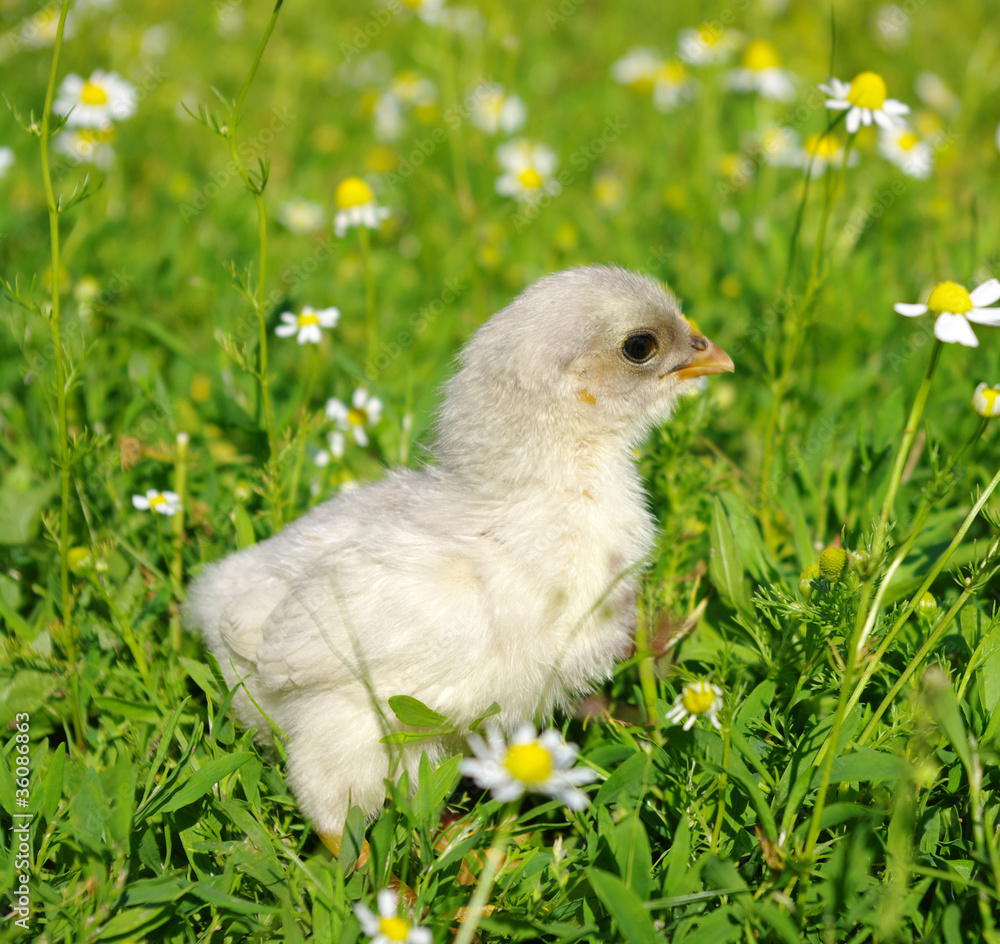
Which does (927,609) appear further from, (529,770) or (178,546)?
(178,546)

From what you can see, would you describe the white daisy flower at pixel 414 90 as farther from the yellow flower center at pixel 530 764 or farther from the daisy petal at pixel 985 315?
the yellow flower center at pixel 530 764

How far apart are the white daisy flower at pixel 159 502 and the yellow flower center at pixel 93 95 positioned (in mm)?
1700

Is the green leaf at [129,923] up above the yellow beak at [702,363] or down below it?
below

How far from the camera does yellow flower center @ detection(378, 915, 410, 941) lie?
1.81 metres

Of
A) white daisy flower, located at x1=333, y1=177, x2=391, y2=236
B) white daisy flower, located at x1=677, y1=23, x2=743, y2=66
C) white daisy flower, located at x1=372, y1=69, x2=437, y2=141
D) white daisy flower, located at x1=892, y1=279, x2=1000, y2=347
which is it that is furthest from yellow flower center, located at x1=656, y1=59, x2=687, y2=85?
white daisy flower, located at x1=892, y1=279, x2=1000, y2=347

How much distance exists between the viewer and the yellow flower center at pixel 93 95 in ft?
12.3

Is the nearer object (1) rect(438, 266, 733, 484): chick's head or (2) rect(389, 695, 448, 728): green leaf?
(2) rect(389, 695, 448, 728): green leaf

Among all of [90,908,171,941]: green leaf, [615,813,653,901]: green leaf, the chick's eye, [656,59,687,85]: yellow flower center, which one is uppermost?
[656,59,687,85]: yellow flower center

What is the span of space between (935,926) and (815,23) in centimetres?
677

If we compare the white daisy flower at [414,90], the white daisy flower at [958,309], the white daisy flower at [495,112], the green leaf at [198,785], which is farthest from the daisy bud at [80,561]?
the white daisy flower at [414,90]
